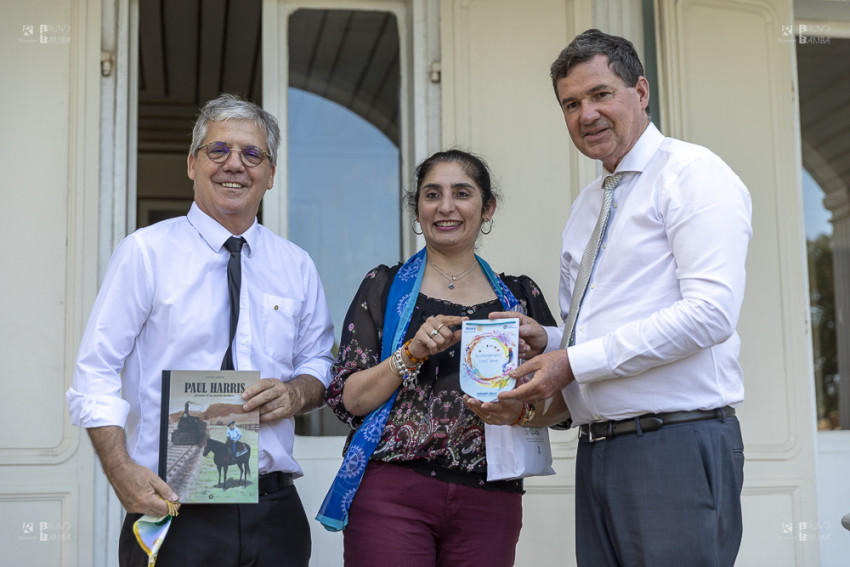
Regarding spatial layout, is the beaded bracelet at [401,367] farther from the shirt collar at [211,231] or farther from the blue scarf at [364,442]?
the shirt collar at [211,231]

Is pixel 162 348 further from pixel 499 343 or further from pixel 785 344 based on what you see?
pixel 785 344

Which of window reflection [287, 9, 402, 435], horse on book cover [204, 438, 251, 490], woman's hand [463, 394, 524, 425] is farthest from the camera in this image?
window reflection [287, 9, 402, 435]

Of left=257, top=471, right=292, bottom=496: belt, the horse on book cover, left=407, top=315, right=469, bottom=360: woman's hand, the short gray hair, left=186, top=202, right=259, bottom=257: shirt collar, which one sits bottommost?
left=257, top=471, right=292, bottom=496: belt

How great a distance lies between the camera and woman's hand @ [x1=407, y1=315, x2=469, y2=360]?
2564mm

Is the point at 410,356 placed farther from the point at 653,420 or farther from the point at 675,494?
the point at 675,494

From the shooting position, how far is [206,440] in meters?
2.33

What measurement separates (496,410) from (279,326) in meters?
0.69

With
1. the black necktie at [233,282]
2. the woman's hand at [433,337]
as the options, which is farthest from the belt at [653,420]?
the black necktie at [233,282]

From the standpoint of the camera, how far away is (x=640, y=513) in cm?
228

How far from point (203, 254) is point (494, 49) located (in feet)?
6.97

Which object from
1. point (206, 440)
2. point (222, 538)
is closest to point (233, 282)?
point (206, 440)

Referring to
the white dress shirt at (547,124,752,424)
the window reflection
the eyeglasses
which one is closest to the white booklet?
the white dress shirt at (547,124,752,424)

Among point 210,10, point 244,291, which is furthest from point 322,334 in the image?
point 210,10

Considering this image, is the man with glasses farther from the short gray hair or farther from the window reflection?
the window reflection
